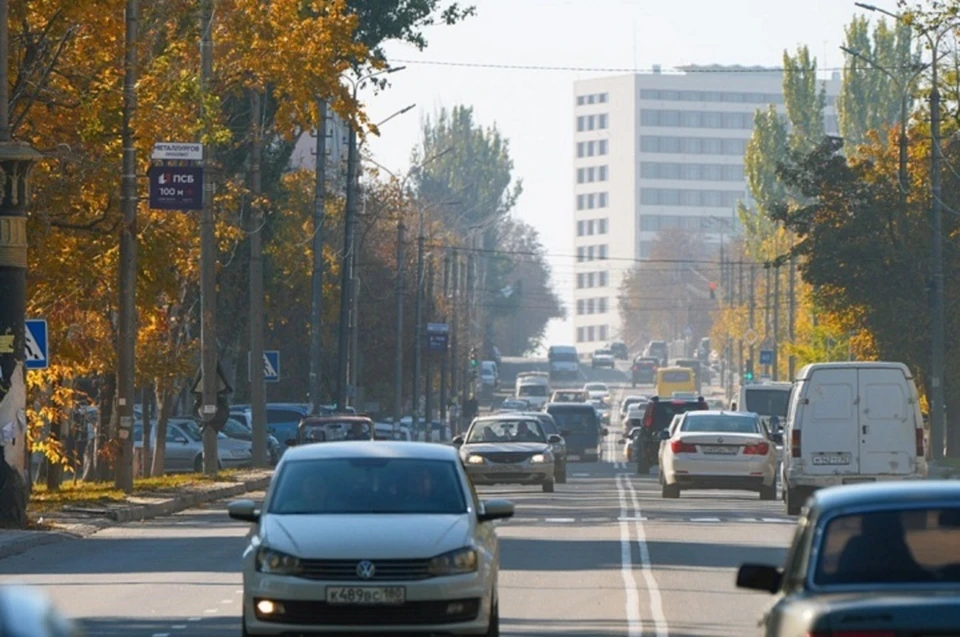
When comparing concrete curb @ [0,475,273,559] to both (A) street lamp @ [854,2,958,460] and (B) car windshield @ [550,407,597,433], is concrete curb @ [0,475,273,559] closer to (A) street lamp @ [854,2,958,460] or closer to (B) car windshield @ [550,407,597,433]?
(A) street lamp @ [854,2,958,460]

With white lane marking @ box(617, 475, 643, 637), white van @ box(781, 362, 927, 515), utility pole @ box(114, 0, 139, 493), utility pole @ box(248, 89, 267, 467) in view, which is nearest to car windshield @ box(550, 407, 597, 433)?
utility pole @ box(248, 89, 267, 467)

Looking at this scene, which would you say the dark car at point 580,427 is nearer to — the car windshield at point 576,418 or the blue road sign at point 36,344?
the car windshield at point 576,418

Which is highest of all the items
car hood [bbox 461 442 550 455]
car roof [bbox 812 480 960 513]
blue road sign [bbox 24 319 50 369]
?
blue road sign [bbox 24 319 50 369]

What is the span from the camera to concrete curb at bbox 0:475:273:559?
25641 millimetres

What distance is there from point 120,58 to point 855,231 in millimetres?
29689

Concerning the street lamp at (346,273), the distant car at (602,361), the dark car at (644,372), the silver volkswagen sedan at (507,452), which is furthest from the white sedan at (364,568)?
the distant car at (602,361)

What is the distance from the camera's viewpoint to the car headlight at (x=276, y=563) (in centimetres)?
1355

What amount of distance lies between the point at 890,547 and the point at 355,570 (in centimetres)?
503

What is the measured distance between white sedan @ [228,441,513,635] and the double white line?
2.13m

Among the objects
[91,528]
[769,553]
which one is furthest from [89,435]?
[769,553]

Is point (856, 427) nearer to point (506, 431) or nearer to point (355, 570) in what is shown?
point (506, 431)

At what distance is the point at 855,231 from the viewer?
59.5m

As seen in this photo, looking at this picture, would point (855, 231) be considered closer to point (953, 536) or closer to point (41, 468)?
point (41, 468)

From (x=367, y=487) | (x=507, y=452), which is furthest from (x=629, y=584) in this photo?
(x=507, y=452)
